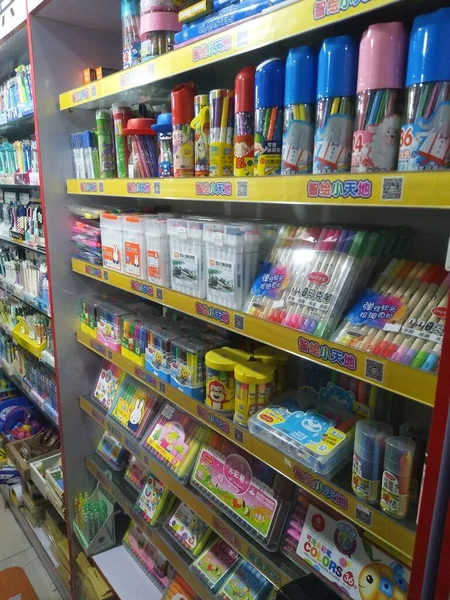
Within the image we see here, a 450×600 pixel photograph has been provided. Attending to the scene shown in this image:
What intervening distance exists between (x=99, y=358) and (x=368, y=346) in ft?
5.28

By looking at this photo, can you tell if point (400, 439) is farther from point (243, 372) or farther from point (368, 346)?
point (243, 372)

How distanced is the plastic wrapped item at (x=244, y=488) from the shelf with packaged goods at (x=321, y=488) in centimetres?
18

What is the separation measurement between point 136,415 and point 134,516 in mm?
418

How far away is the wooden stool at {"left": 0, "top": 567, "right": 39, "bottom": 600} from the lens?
7.32 ft

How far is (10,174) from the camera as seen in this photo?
253cm

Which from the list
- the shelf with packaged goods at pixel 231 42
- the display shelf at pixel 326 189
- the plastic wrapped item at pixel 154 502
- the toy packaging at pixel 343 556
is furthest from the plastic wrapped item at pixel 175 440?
the shelf with packaged goods at pixel 231 42

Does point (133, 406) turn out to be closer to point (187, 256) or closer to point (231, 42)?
point (187, 256)

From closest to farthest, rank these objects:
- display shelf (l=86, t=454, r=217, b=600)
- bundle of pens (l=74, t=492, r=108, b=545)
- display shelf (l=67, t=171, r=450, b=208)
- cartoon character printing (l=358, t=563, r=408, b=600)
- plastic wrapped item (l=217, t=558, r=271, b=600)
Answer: display shelf (l=67, t=171, r=450, b=208) < cartoon character printing (l=358, t=563, r=408, b=600) < plastic wrapped item (l=217, t=558, r=271, b=600) < display shelf (l=86, t=454, r=217, b=600) < bundle of pens (l=74, t=492, r=108, b=545)

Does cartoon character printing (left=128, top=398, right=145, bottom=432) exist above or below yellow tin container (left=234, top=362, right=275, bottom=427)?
below

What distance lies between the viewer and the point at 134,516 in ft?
6.27

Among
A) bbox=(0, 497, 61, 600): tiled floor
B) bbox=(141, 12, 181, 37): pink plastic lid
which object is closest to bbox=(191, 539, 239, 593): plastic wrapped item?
bbox=(0, 497, 61, 600): tiled floor

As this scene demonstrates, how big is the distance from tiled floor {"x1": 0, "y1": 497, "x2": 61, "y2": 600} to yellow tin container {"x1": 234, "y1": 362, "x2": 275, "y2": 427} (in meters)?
1.90

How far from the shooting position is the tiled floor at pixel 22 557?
→ 8.09 ft

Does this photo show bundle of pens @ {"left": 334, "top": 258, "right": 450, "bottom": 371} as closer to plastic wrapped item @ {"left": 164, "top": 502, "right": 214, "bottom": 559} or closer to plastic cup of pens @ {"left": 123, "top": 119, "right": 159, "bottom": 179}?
plastic cup of pens @ {"left": 123, "top": 119, "right": 159, "bottom": 179}
